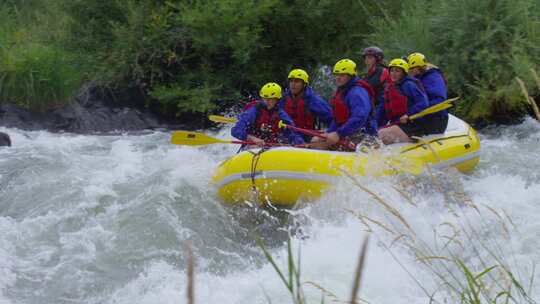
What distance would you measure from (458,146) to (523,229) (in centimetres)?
171

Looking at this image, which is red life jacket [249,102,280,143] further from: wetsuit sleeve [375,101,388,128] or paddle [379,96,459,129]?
paddle [379,96,459,129]

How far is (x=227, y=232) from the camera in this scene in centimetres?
539

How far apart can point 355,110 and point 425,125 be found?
2.44ft

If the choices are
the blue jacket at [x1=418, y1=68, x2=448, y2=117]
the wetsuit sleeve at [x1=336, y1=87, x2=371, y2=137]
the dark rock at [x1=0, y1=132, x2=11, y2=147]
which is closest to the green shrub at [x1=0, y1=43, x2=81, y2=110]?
the dark rock at [x1=0, y1=132, x2=11, y2=147]

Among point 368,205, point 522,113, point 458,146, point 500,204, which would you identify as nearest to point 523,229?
point 500,204

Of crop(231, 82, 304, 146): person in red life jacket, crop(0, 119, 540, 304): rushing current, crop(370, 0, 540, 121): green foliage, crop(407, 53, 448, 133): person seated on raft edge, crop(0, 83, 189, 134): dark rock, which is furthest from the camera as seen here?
crop(0, 83, 189, 134): dark rock

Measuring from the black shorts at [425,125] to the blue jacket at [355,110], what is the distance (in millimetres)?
336

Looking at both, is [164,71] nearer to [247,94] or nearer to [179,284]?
[247,94]

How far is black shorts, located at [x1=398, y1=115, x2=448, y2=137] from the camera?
20.6ft

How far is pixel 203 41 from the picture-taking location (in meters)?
9.44

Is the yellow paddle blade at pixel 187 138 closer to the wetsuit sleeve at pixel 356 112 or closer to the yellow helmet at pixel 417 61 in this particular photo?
the wetsuit sleeve at pixel 356 112

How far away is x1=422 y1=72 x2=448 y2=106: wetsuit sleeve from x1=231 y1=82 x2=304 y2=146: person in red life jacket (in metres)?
1.27

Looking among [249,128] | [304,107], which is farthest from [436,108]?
[249,128]

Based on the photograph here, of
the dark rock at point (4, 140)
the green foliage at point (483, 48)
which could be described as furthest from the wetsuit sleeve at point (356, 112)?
the dark rock at point (4, 140)
